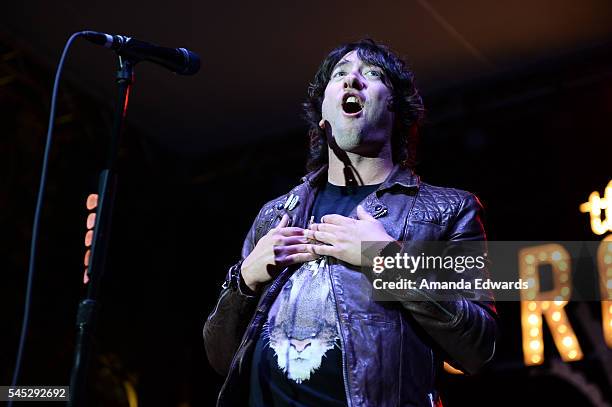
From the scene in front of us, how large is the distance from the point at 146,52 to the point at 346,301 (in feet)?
3.01

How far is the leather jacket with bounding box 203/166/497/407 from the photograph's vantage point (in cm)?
184

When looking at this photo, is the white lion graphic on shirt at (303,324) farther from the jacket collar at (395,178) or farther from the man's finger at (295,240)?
the jacket collar at (395,178)

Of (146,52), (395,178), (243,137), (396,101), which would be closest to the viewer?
(146,52)

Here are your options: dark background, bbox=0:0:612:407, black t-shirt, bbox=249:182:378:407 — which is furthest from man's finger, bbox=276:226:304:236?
dark background, bbox=0:0:612:407

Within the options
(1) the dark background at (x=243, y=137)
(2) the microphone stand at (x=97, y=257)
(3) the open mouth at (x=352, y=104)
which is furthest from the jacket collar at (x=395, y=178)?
(1) the dark background at (x=243, y=137)

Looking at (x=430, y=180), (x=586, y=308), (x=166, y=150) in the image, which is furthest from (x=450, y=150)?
(x=166, y=150)

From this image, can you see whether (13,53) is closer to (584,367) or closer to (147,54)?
(147,54)

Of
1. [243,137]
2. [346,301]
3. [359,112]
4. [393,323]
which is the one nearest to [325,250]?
[346,301]

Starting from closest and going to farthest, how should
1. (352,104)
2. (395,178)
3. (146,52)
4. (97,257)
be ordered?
(97,257), (146,52), (395,178), (352,104)

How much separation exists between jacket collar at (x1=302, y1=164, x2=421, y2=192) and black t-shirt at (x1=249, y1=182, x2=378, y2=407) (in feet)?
1.16

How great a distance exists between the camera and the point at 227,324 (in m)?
2.14

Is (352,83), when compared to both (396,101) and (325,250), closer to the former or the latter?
(396,101)

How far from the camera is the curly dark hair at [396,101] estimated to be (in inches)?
98.0

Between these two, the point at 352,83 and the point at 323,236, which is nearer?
the point at 323,236
